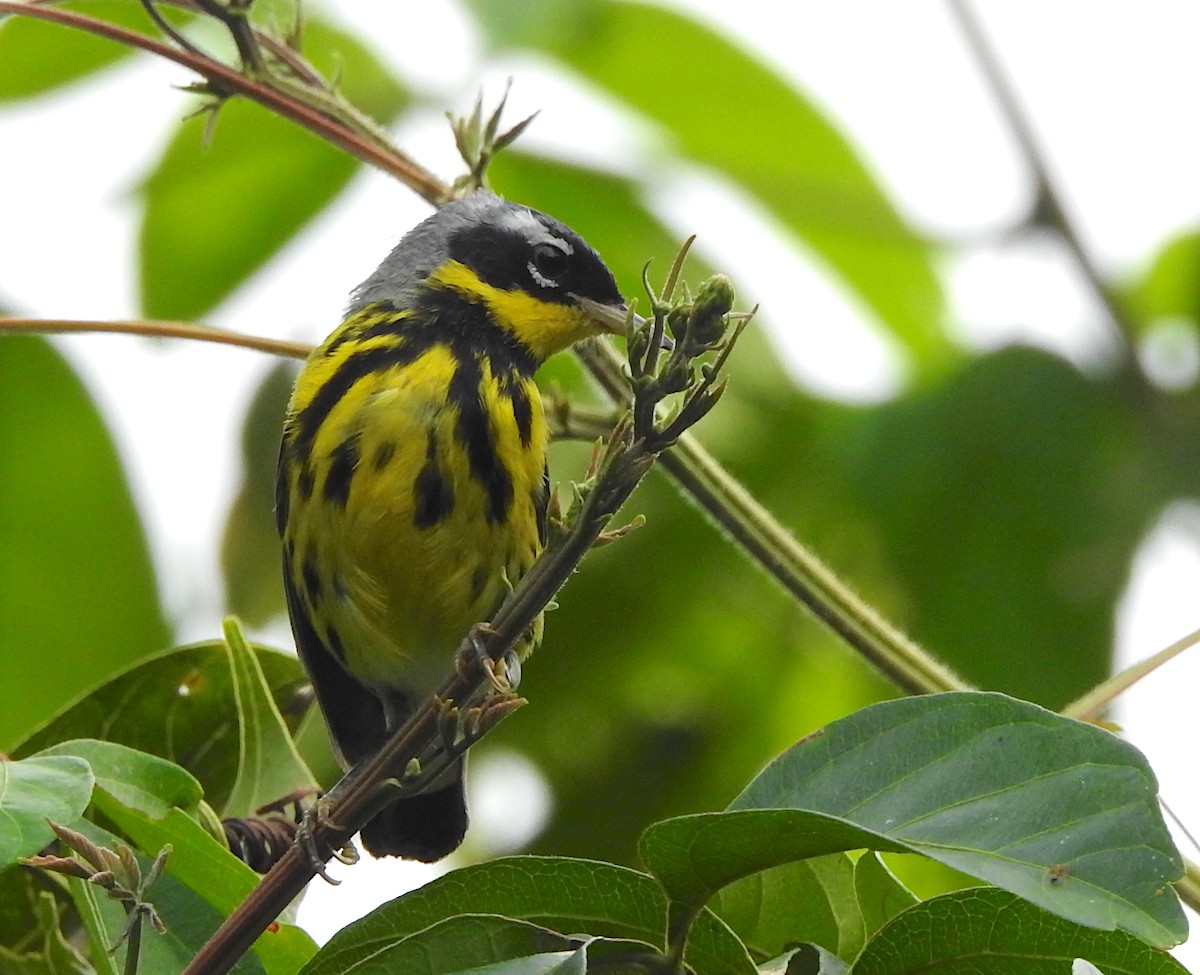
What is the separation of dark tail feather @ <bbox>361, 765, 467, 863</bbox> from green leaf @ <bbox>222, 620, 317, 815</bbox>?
914mm

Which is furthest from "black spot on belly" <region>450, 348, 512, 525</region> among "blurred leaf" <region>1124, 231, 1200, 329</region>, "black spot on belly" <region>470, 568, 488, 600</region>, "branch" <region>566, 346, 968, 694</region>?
"blurred leaf" <region>1124, 231, 1200, 329</region>

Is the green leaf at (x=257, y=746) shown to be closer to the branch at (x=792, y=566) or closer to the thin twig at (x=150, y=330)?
the thin twig at (x=150, y=330)

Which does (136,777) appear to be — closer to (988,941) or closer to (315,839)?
(315,839)

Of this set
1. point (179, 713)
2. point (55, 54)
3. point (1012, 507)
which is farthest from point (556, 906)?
point (55, 54)

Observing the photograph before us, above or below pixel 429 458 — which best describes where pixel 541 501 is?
above

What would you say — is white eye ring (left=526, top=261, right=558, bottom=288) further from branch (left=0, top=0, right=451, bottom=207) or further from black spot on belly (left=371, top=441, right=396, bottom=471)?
branch (left=0, top=0, right=451, bottom=207)

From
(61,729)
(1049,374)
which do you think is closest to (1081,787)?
(61,729)

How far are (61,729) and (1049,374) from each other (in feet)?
7.69

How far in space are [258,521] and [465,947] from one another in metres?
2.22

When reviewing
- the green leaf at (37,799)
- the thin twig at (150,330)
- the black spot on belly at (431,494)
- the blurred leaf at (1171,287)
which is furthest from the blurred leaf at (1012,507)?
the green leaf at (37,799)

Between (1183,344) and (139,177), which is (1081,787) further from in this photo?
(139,177)

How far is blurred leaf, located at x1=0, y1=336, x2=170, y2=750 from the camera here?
3.53m

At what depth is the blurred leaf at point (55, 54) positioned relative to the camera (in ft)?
13.8

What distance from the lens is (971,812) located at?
1.94m
